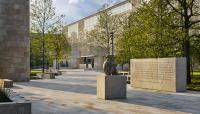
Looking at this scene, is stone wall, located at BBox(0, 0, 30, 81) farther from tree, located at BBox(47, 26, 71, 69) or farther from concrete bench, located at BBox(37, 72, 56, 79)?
tree, located at BBox(47, 26, 71, 69)

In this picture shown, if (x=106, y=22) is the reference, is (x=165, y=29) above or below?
below

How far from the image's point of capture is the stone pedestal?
16.5 metres

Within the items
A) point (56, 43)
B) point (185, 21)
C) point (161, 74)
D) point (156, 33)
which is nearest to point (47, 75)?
point (156, 33)

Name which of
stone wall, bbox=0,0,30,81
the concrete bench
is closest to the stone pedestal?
stone wall, bbox=0,0,30,81

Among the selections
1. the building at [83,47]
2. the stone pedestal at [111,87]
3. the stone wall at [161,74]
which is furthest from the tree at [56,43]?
the stone pedestal at [111,87]

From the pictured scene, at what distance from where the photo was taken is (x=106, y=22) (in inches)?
2539

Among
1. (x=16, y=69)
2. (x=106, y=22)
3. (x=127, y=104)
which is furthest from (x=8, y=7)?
(x=106, y=22)

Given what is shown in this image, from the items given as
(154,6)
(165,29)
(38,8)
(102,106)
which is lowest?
(102,106)

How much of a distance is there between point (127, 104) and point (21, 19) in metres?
17.3

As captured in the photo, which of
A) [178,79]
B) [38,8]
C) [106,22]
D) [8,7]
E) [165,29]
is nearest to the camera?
[178,79]

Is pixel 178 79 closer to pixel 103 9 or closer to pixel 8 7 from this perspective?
pixel 8 7

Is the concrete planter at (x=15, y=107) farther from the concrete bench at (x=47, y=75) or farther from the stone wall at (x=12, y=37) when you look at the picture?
the concrete bench at (x=47, y=75)

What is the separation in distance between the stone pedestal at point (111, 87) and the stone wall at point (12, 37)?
14207 mm

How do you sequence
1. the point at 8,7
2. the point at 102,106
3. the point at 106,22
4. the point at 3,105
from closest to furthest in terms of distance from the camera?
the point at 3,105 < the point at 102,106 < the point at 8,7 < the point at 106,22
